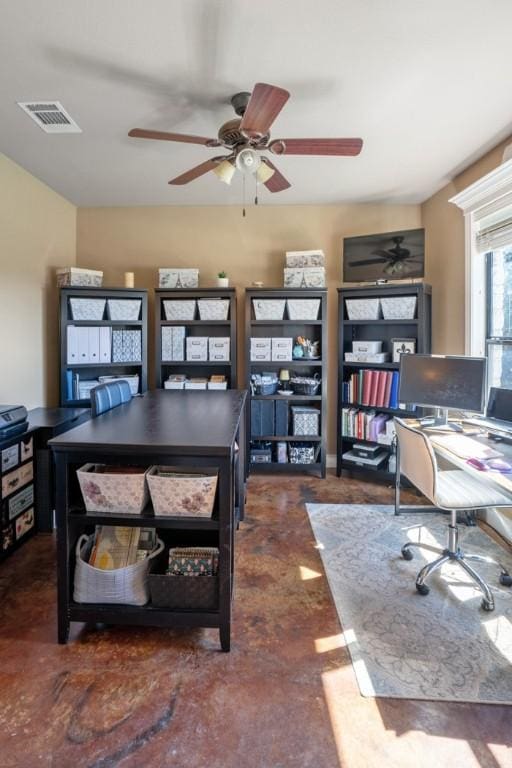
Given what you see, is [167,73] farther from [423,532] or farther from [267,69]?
[423,532]

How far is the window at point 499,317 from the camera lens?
2699 millimetres

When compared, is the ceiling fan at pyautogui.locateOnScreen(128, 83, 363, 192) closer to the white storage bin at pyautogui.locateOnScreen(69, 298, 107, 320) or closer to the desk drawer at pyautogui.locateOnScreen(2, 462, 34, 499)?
the white storage bin at pyautogui.locateOnScreen(69, 298, 107, 320)

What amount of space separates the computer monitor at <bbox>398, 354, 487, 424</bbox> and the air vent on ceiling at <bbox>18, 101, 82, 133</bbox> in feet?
9.11

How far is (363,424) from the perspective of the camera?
361 centimetres

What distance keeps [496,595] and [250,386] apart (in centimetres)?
238

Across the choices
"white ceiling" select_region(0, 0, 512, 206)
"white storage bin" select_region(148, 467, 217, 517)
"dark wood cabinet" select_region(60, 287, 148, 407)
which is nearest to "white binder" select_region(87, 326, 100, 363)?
"dark wood cabinet" select_region(60, 287, 148, 407)

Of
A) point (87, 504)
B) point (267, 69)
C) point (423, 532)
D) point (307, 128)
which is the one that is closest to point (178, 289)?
point (307, 128)

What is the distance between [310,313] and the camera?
11.9 feet

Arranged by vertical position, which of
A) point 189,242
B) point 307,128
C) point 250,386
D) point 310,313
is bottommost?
point 250,386

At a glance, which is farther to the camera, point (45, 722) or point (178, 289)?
point (178, 289)

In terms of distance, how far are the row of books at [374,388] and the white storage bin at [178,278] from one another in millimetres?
1787

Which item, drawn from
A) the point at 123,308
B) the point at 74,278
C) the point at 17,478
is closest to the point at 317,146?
the point at 123,308

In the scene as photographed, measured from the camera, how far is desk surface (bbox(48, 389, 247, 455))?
153 centimetres

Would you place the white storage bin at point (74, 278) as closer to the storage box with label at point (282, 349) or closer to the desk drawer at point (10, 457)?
the desk drawer at point (10, 457)
